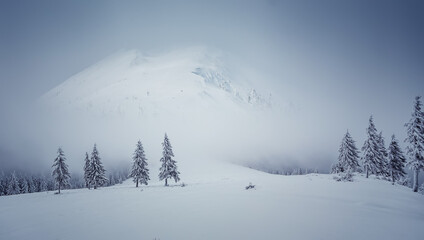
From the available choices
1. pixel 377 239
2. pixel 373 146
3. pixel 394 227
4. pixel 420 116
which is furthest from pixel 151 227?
pixel 373 146

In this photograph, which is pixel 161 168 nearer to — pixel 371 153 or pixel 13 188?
pixel 371 153

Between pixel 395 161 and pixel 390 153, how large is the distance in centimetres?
188

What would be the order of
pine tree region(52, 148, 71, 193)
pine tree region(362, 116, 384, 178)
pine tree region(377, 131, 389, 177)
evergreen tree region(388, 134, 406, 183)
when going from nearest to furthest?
evergreen tree region(388, 134, 406, 183) → pine tree region(362, 116, 384, 178) → pine tree region(377, 131, 389, 177) → pine tree region(52, 148, 71, 193)

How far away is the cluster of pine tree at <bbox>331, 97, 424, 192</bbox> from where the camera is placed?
31.7 metres

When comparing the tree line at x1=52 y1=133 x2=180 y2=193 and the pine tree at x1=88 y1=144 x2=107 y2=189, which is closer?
the tree line at x1=52 y1=133 x2=180 y2=193

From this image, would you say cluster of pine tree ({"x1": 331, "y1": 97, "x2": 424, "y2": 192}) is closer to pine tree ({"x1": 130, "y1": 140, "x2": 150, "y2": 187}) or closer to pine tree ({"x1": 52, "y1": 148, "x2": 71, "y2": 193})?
pine tree ({"x1": 130, "y1": 140, "x2": 150, "y2": 187})

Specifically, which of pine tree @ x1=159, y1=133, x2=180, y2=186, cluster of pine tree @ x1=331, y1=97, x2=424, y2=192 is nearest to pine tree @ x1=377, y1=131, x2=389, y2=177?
cluster of pine tree @ x1=331, y1=97, x2=424, y2=192

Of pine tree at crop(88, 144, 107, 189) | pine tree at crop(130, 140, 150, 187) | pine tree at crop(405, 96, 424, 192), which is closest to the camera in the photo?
pine tree at crop(405, 96, 424, 192)


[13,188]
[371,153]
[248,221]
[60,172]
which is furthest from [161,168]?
[13,188]

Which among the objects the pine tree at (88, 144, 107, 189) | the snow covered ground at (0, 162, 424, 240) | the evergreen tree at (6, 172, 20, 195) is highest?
the snow covered ground at (0, 162, 424, 240)

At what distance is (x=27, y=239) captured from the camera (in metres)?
11.8

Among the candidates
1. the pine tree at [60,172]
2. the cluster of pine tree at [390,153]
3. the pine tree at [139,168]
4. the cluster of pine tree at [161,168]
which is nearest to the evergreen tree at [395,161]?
the cluster of pine tree at [390,153]

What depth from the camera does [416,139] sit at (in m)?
31.9

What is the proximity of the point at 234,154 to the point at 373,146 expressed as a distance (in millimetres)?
131641
